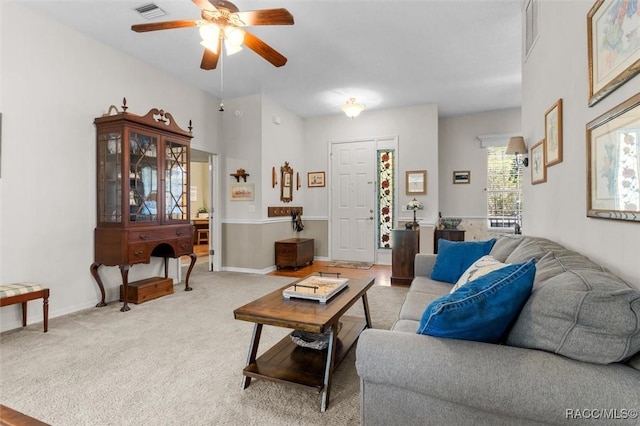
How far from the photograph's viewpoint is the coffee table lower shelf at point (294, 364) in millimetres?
1775

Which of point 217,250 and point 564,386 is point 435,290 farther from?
point 217,250

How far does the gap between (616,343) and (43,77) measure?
14.8ft

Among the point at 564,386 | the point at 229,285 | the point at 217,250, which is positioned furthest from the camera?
the point at 217,250

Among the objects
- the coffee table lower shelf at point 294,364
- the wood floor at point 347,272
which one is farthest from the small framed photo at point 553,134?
the wood floor at point 347,272

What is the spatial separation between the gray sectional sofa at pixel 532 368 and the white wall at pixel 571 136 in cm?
39

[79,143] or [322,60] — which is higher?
[322,60]

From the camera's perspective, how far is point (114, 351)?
2416mm

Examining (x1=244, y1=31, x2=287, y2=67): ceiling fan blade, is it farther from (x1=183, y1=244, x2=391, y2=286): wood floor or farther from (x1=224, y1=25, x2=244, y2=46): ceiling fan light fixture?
(x1=183, y1=244, x2=391, y2=286): wood floor

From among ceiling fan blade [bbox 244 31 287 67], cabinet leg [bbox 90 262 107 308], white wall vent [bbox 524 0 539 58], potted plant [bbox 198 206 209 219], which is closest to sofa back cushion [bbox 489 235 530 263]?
white wall vent [bbox 524 0 539 58]

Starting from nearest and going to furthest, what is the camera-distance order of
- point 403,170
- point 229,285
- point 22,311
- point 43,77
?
point 22,311 → point 43,77 → point 229,285 → point 403,170

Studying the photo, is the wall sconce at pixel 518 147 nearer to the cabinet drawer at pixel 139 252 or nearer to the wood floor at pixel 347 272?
the wood floor at pixel 347 272

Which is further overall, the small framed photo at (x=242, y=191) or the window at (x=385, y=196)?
the window at (x=385, y=196)

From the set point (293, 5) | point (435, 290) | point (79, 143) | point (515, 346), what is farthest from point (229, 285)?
point (515, 346)

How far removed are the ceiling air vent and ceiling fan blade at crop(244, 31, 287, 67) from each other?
42.6 inches
